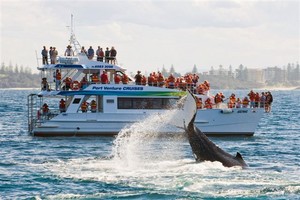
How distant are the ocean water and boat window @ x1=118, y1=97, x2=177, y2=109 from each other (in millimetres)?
1406

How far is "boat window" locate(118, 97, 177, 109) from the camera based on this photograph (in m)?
47.2

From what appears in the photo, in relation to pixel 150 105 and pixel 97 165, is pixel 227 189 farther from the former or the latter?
pixel 150 105

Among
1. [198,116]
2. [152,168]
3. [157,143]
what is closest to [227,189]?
[152,168]

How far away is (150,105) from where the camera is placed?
1859 inches

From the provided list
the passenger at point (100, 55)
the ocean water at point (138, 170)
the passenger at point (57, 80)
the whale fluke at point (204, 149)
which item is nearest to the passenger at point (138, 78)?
the ocean water at point (138, 170)

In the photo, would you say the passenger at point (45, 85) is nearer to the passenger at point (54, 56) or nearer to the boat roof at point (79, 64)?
the boat roof at point (79, 64)

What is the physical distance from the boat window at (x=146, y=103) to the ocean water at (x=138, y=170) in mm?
1406

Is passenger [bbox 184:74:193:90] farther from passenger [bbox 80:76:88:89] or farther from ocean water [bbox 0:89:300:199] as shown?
passenger [bbox 80:76:88:89]

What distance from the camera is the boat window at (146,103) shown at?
47.2 m

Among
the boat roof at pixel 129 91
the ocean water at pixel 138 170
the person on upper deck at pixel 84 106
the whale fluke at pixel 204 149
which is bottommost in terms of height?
the ocean water at pixel 138 170

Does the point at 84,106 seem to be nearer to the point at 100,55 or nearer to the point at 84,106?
the point at 84,106

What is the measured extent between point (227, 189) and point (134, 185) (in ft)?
10.6

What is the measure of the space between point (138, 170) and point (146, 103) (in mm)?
16136

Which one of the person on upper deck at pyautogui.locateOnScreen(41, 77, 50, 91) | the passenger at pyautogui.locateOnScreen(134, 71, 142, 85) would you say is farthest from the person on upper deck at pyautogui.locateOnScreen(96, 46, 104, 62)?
the person on upper deck at pyautogui.locateOnScreen(41, 77, 50, 91)
